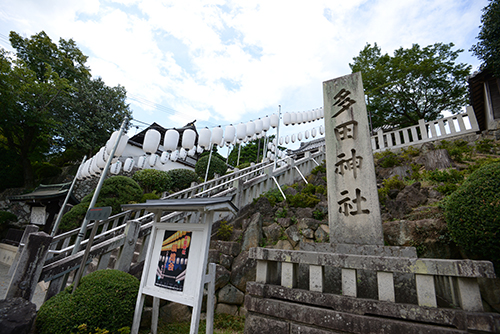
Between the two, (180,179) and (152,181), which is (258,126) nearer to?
(180,179)

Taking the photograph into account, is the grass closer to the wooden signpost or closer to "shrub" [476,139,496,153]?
the wooden signpost

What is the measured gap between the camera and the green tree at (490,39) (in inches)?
429

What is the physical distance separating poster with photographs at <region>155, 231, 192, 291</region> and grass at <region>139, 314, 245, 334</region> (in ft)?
4.80

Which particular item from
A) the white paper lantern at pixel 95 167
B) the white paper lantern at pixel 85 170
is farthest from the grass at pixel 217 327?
the white paper lantern at pixel 85 170

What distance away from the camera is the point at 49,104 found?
1850 cm

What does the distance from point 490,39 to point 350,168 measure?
1396cm

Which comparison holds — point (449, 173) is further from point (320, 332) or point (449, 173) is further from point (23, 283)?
point (23, 283)

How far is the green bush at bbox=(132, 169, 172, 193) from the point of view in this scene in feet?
49.9

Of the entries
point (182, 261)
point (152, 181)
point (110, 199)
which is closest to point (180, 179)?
point (152, 181)

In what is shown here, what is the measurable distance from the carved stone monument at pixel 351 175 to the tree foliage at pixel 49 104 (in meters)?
22.0

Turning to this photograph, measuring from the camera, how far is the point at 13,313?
3215 millimetres

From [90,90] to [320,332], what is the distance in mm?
26909

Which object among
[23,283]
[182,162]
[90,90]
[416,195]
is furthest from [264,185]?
[90,90]

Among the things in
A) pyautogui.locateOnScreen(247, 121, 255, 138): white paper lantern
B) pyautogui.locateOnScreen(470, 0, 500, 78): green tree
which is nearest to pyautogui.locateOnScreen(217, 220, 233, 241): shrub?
pyautogui.locateOnScreen(247, 121, 255, 138): white paper lantern
